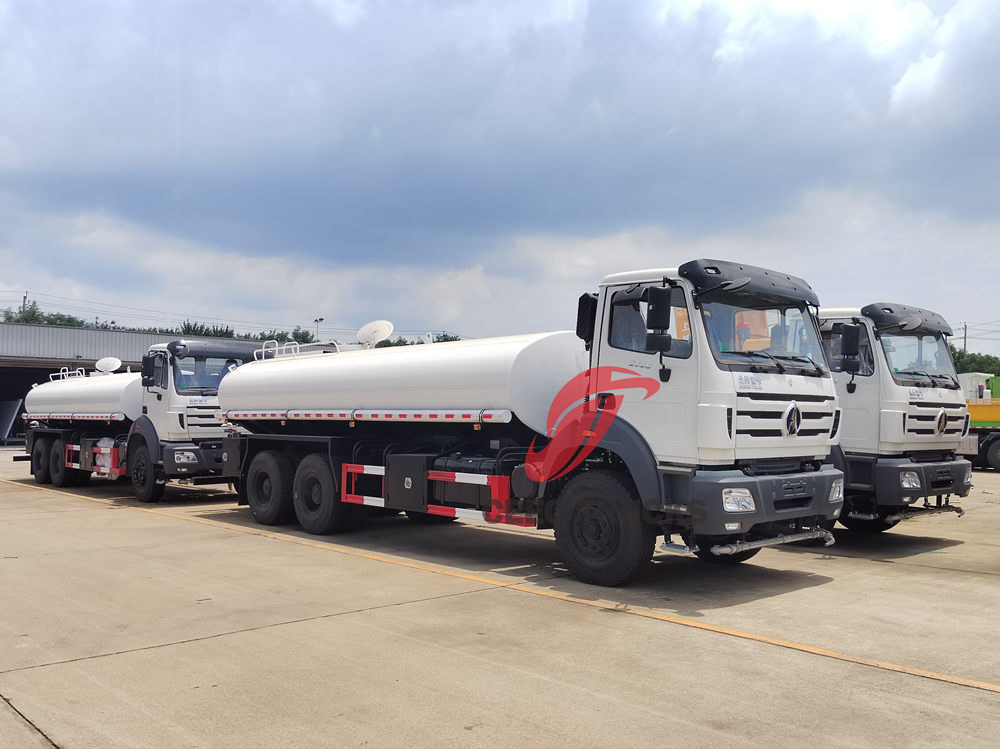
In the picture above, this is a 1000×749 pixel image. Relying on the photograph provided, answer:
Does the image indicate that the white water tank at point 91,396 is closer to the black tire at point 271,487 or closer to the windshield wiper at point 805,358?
the black tire at point 271,487

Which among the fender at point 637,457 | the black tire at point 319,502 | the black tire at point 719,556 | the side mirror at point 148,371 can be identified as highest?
the side mirror at point 148,371

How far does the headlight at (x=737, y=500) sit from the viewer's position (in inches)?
294

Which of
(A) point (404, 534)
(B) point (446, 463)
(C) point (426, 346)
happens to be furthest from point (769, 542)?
(A) point (404, 534)

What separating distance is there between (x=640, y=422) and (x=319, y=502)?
5.80 m

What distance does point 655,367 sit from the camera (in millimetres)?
7980

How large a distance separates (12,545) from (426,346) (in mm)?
5871

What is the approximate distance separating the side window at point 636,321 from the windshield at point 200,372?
10.1m

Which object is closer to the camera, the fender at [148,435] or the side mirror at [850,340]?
the side mirror at [850,340]

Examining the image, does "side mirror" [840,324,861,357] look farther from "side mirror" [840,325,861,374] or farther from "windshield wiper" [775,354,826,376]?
"windshield wiper" [775,354,826,376]

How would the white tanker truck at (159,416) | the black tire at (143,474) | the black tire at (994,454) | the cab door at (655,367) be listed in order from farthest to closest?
the black tire at (994,454) → the black tire at (143,474) → the white tanker truck at (159,416) → the cab door at (655,367)

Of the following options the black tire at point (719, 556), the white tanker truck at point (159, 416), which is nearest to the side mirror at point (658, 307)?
the black tire at point (719, 556)

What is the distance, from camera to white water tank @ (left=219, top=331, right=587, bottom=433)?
9.16 meters

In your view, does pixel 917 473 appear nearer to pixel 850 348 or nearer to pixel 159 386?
pixel 850 348

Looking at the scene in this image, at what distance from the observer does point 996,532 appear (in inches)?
484
